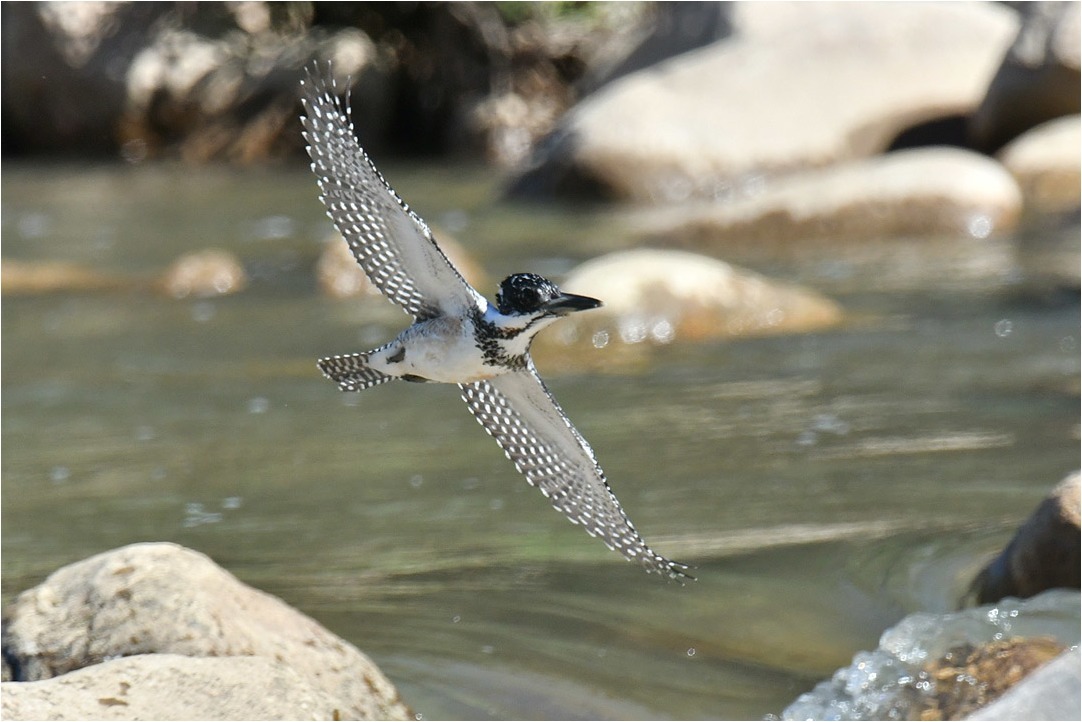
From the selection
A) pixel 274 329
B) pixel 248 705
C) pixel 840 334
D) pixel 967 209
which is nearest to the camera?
pixel 248 705

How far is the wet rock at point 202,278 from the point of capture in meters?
11.2

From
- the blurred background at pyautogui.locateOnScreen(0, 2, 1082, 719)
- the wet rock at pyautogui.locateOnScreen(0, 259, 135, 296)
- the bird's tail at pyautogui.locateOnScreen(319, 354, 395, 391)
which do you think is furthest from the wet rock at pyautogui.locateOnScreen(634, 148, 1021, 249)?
the bird's tail at pyautogui.locateOnScreen(319, 354, 395, 391)

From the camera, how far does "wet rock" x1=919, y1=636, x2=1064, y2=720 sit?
468cm

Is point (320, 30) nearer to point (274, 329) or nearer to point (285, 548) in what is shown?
point (274, 329)

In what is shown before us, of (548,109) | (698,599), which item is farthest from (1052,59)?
(698,599)

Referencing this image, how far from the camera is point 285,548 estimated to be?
6066 millimetres

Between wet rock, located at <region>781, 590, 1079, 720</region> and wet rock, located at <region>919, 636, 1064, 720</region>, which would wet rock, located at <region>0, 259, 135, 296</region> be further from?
wet rock, located at <region>919, 636, 1064, 720</region>

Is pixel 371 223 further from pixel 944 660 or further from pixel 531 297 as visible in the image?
pixel 944 660

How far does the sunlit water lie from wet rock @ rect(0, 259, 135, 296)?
0.98ft

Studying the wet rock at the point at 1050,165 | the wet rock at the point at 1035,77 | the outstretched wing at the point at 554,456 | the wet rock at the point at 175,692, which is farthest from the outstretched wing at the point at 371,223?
the wet rock at the point at 1035,77

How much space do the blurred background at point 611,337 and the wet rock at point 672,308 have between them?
0.9 inches

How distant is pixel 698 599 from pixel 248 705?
1992 mm

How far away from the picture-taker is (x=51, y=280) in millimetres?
11531

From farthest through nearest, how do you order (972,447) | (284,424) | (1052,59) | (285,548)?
(1052,59)
(284,424)
(972,447)
(285,548)
